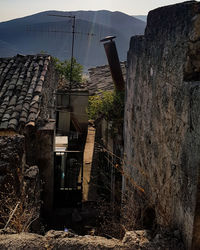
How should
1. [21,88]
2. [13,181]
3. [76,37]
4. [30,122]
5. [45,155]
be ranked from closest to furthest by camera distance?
1. [13,181]
2. [30,122]
3. [45,155]
4. [21,88]
5. [76,37]

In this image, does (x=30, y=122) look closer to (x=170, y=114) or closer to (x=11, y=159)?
(x=11, y=159)

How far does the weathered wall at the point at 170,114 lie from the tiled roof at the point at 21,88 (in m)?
4.19

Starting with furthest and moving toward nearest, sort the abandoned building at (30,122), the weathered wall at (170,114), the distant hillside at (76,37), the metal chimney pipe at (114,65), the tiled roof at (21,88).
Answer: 1. the distant hillside at (76,37)
2. the tiled roof at (21,88)
3. the abandoned building at (30,122)
4. the metal chimney pipe at (114,65)
5. the weathered wall at (170,114)

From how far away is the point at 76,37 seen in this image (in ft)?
275

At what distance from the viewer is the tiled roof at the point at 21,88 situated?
685 cm

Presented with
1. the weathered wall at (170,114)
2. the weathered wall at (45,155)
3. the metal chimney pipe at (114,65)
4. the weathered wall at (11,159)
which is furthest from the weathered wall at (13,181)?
the metal chimney pipe at (114,65)

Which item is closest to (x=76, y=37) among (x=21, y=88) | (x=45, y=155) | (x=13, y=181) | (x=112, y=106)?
(x=21, y=88)

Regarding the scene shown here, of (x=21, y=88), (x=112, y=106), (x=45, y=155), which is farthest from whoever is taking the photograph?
(x=21, y=88)

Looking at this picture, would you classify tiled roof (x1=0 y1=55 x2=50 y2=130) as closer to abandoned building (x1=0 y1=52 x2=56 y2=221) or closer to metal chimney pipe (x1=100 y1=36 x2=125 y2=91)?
abandoned building (x1=0 y1=52 x2=56 y2=221)

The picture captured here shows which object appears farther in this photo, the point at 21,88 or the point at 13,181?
the point at 21,88

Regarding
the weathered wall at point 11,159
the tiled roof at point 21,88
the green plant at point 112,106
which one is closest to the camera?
the weathered wall at point 11,159

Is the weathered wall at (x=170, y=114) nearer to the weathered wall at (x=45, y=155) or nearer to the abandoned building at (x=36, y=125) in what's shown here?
the abandoned building at (x=36, y=125)

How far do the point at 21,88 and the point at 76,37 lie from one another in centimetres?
8060

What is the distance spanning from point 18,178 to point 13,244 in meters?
1.86
